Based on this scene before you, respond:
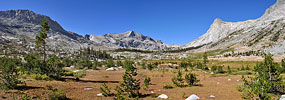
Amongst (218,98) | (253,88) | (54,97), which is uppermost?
(253,88)

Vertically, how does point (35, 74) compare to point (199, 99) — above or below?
above

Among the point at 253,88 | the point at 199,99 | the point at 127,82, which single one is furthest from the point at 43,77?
the point at 253,88

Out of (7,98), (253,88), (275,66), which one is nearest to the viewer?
(253,88)

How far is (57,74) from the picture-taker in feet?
80.7

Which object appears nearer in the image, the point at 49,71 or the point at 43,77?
the point at 43,77

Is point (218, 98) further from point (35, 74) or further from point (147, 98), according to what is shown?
point (35, 74)

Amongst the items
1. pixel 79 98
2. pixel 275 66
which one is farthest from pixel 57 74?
pixel 275 66

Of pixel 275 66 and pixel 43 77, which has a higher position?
pixel 275 66

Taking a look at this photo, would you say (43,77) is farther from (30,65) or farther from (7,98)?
(7,98)

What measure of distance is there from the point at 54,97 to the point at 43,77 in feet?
43.1

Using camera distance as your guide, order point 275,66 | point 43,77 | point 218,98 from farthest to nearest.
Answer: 1. point 43,77
2. point 218,98
3. point 275,66

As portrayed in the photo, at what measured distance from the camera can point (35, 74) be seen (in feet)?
77.7

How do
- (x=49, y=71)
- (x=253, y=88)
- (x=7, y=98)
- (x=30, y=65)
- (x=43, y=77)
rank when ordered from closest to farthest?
1. (x=253, y=88)
2. (x=7, y=98)
3. (x=43, y=77)
4. (x=49, y=71)
5. (x=30, y=65)

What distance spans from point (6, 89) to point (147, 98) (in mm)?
13708
